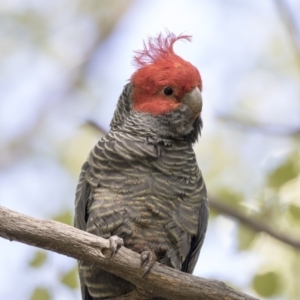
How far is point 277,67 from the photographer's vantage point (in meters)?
9.86

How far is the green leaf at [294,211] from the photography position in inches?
199

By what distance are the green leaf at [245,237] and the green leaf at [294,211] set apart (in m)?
0.34

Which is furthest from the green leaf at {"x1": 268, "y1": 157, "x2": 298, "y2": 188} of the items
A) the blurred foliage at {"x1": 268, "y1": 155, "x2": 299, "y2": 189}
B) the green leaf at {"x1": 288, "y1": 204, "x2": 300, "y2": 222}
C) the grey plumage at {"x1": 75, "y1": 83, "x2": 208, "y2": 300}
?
the grey plumage at {"x1": 75, "y1": 83, "x2": 208, "y2": 300}

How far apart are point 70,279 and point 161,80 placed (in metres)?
1.77

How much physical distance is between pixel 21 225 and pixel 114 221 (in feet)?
2.65

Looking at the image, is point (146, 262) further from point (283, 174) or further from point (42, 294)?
point (283, 174)

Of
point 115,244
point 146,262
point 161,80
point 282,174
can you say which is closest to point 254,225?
point 282,174

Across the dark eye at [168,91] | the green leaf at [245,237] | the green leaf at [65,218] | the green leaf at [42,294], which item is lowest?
the green leaf at [42,294]

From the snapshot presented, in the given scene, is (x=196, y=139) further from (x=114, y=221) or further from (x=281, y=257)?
(x=281, y=257)

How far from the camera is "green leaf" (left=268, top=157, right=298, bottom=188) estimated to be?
5.11 meters

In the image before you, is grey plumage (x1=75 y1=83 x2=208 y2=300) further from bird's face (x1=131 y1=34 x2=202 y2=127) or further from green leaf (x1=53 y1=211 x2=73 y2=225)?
green leaf (x1=53 y1=211 x2=73 y2=225)

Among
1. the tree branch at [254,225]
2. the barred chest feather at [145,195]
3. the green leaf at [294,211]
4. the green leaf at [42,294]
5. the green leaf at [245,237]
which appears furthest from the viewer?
the green leaf at [245,237]

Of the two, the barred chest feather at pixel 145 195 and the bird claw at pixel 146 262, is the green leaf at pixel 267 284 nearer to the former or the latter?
the barred chest feather at pixel 145 195

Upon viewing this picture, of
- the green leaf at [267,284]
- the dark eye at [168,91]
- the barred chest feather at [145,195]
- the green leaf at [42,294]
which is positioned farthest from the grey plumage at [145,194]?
the green leaf at [267,284]
